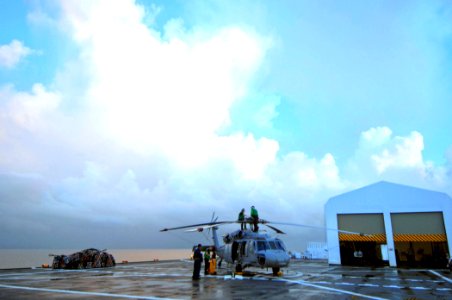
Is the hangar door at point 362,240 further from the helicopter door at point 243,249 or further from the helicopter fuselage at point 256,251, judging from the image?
the helicopter door at point 243,249

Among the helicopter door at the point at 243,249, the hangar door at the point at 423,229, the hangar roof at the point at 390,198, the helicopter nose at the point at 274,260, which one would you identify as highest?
the hangar roof at the point at 390,198

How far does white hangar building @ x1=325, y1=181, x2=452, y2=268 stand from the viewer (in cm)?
3131

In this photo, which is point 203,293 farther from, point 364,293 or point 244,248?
point 244,248

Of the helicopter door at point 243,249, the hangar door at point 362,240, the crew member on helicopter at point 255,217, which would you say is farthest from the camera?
the hangar door at point 362,240

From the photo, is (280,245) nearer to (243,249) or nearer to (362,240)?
(243,249)

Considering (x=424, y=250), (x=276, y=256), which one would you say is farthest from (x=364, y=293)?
(x=424, y=250)

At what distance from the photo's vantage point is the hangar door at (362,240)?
33.2m

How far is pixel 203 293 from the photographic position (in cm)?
1326

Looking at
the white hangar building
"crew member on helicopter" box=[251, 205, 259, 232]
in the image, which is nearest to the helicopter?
"crew member on helicopter" box=[251, 205, 259, 232]

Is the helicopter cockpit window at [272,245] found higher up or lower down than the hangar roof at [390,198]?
lower down

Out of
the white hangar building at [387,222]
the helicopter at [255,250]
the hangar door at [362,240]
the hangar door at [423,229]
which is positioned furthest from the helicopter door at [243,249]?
the hangar door at [423,229]

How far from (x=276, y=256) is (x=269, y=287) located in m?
4.07

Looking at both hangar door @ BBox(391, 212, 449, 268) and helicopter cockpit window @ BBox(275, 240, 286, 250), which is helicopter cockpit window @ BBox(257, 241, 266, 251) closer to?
helicopter cockpit window @ BBox(275, 240, 286, 250)

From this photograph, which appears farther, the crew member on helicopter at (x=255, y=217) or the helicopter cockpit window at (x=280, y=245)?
the crew member on helicopter at (x=255, y=217)
